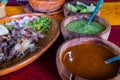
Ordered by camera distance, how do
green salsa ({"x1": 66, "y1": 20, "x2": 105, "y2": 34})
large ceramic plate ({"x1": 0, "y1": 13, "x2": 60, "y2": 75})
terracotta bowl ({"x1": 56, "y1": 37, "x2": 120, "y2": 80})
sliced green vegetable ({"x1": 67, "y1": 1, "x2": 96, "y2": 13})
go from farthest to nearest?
sliced green vegetable ({"x1": 67, "y1": 1, "x2": 96, "y2": 13}), green salsa ({"x1": 66, "y1": 20, "x2": 105, "y2": 34}), large ceramic plate ({"x1": 0, "y1": 13, "x2": 60, "y2": 75}), terracotta bowl ({"x1": 56, "y1": 37, "x2": 120, "y2": 80})

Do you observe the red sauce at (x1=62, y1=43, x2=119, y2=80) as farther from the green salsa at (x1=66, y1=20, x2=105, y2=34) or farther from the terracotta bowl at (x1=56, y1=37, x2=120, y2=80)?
the green salsa at (x1=66, y1=20, x2=105, y2=34)

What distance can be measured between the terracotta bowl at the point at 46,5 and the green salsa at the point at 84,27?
10.0 inches

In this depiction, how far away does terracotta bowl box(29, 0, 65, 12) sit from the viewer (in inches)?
49.8

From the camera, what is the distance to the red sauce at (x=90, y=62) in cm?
74

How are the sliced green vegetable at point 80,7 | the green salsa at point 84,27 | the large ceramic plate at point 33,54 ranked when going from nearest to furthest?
the large ceramic plate at point 33,54 → the green salsa at point 84,27 → the sliced green vegetable at point 80,7

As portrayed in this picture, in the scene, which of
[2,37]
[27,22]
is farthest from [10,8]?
[2,37]

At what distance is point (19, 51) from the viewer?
3.02ft

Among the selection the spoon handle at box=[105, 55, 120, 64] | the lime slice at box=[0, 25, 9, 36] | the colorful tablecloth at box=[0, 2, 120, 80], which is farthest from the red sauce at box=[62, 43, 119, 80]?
the lime slice at box=[0, 25, 9, 36]

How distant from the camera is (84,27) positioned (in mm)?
1017

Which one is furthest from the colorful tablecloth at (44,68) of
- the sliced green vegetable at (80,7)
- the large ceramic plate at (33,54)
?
the sliced green vegetable at (80,7)

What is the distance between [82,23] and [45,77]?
13.5 inches

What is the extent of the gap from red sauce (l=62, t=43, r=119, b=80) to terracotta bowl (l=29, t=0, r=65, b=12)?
1.55 feet

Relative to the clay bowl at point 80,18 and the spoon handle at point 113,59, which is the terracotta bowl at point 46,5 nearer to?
the clay bowl at point 80,18

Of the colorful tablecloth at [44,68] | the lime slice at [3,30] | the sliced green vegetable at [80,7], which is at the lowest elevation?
the colorful tablecloth at [44,68]
